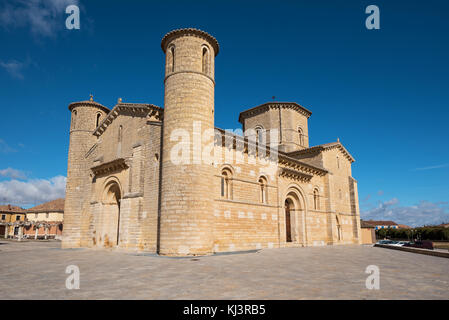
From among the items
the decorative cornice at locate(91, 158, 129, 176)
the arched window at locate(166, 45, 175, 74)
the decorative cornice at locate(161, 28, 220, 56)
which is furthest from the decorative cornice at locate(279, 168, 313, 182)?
the decorative cornice at locate(91, 158, 129, 176)

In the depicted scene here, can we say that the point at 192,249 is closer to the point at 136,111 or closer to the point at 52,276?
the point at 52,276

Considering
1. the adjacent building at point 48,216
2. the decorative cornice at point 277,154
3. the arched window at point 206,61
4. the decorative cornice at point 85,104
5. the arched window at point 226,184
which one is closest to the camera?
the arched window at point 206,61

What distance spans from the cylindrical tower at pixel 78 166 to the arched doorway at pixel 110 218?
8.77 feet

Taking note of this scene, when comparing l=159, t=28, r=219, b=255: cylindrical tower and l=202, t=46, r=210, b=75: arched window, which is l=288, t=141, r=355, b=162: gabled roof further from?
l=202, t=46, r=210, b=75: arched window

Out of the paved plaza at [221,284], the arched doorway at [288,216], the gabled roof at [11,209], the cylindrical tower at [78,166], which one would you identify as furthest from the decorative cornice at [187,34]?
the gabled roof at [11,209]

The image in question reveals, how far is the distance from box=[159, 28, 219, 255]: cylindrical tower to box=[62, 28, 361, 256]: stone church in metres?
0.05

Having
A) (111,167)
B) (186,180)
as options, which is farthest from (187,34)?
(111,167)

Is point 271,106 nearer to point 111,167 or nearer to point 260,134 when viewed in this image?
point 260,134

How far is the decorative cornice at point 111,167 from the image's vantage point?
1803cm

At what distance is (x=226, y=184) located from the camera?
17.1 m

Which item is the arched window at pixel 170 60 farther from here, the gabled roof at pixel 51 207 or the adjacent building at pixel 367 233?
the gabled roof at pixel 51 207

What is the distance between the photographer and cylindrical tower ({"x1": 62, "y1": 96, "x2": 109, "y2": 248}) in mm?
21062

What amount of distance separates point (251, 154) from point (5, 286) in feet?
47.5
